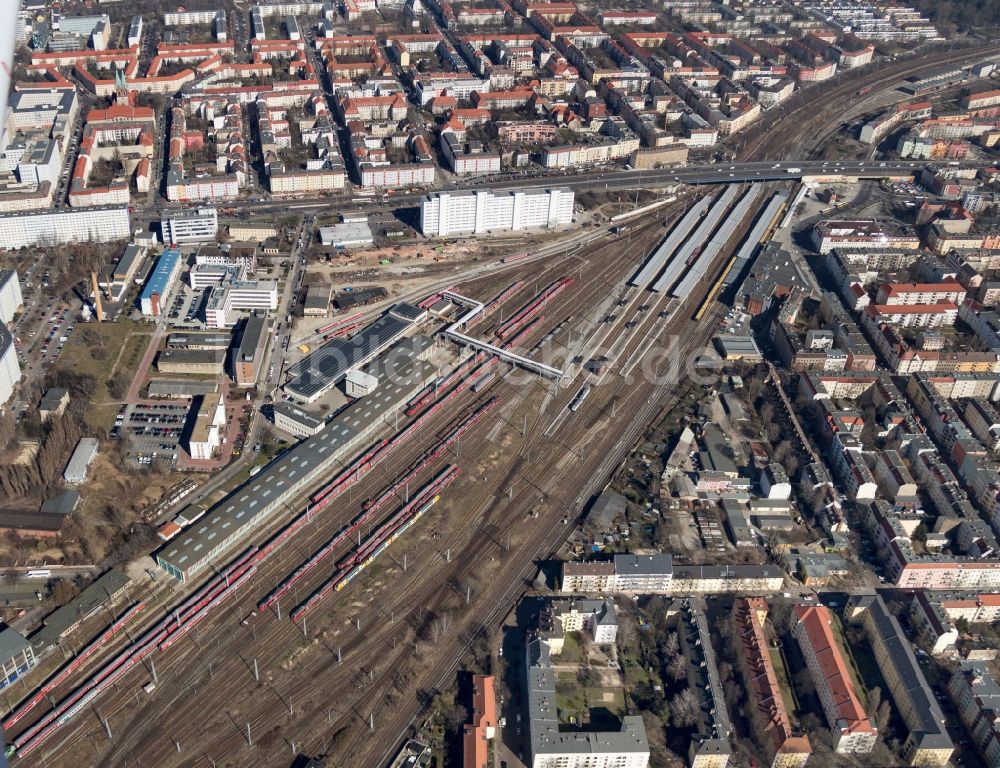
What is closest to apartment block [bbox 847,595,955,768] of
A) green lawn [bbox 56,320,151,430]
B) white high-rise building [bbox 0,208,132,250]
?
green lawn [bbox 56,320,151,430]

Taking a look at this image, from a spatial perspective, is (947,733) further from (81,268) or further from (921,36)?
(921,36)

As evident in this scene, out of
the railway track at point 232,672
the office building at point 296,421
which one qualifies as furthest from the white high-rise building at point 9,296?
the railway track at point 232,672

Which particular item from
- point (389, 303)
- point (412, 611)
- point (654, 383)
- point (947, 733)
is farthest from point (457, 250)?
point (947, 733)

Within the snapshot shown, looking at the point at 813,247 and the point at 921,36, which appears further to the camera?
the point at 921,36

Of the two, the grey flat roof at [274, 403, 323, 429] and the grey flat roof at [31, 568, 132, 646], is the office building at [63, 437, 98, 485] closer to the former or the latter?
the grey flat roof at [31, 568, 132, 646]

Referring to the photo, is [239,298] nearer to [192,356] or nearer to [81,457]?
[192,356]

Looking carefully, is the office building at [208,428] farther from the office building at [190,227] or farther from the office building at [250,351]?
the office building at [190,227]
